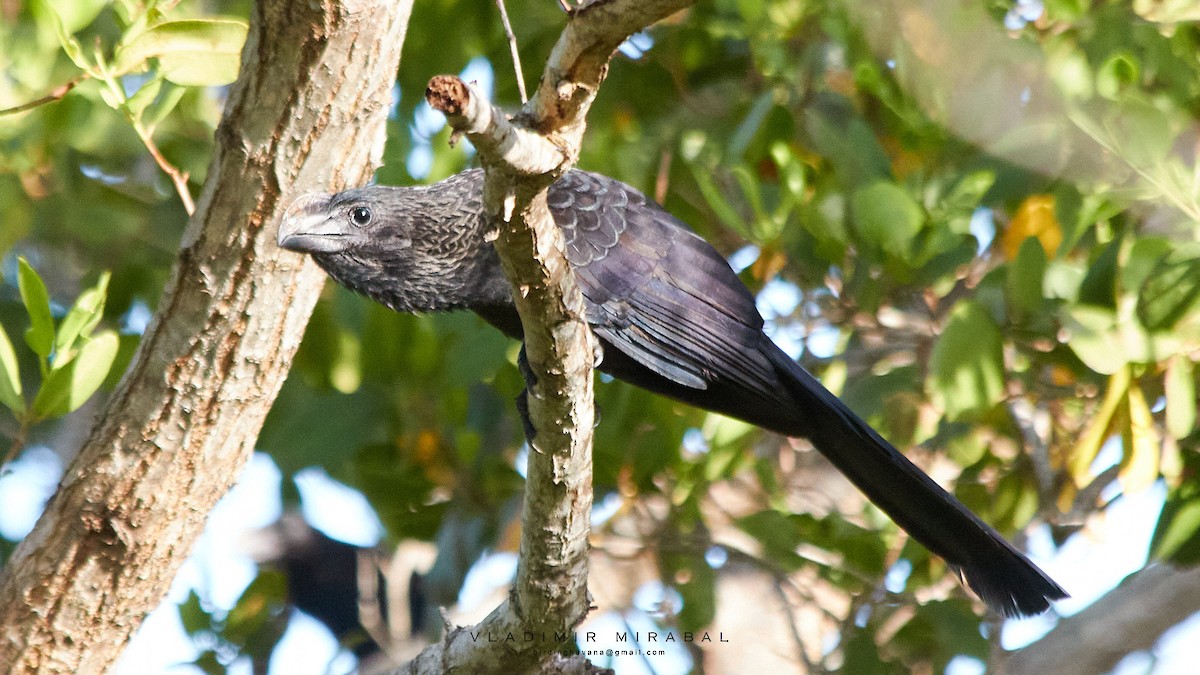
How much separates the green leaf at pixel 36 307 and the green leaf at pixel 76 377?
7 centimetres

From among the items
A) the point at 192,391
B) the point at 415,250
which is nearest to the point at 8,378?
the point at 192,391

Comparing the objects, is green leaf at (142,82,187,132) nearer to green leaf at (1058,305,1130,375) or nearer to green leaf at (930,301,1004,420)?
green leaf at (930,301,1004,420)

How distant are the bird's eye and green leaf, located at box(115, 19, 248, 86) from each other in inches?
17.6

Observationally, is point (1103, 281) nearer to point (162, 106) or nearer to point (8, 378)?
point (162, 106)

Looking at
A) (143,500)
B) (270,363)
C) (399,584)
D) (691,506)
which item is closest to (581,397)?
(270,363)

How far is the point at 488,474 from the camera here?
389 centimetres

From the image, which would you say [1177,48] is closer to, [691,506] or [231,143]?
[691,506]

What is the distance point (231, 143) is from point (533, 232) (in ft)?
4.15

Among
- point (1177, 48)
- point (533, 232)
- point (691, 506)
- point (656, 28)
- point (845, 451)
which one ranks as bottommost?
point (691, 506)

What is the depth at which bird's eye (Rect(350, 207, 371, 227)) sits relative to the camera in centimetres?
304

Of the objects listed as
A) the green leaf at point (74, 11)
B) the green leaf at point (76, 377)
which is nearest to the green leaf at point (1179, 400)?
the green leaf at point (76, 377)

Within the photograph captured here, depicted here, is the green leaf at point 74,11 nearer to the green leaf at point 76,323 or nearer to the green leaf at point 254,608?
the green leaf at point 76,323

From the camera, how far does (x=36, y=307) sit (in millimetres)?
2699

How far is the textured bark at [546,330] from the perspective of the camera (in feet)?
5.39
